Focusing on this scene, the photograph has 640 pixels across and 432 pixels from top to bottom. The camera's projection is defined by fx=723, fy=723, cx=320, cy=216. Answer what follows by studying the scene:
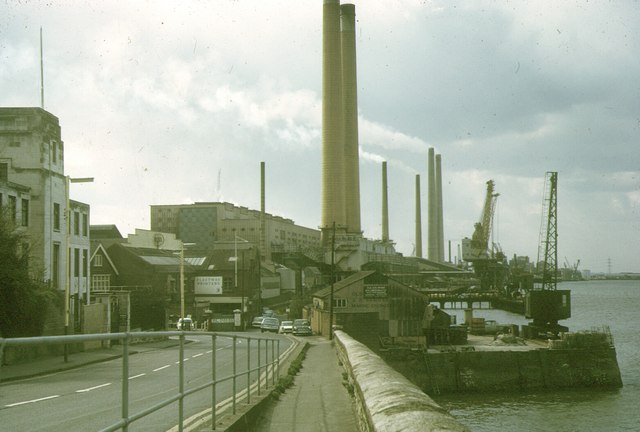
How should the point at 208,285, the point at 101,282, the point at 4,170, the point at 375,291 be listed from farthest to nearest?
1. the point at 208,285
2. the point at 101,282
3. the point at 375,291
4. the point at 4,170

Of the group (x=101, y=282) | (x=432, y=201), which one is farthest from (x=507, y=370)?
(x=432, y=201)

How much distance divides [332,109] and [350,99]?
26.7 feet

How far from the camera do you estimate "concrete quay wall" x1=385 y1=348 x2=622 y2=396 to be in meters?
61.2

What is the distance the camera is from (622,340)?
94.8m

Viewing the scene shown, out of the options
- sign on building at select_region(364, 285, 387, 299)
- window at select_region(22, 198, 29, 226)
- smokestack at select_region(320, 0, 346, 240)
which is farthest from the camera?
smokestack at select_region(320, 0, 346, 240)

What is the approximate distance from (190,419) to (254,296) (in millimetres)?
80755

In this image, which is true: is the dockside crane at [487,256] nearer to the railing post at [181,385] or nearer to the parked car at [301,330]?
the parked car at [301,330]

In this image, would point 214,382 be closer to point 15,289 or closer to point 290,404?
point 290,404

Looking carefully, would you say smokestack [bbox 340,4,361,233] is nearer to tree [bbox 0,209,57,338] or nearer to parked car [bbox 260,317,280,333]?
parked car [bbox 260,317,280,333]

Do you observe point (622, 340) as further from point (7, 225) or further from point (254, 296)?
point (7, 225)

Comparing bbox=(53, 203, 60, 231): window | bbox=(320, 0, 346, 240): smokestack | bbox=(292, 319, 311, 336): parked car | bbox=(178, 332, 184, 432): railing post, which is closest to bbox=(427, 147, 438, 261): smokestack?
bbox=(320, 0, 346, 240): smokestack

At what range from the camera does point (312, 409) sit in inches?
586

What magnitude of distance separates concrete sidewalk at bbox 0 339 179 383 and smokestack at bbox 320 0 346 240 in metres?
98.8

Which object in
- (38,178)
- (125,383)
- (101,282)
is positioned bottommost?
(101,282)
